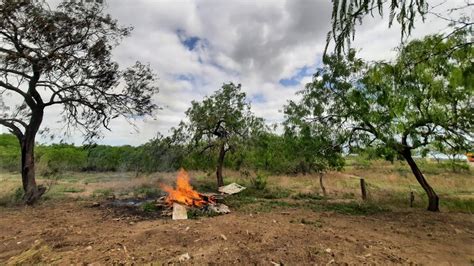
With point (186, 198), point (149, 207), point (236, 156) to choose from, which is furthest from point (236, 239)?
point (236, 156)

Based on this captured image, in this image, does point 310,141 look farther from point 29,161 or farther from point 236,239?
point 29,161

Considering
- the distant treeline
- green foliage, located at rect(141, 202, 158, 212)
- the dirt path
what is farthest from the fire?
the distant treeline

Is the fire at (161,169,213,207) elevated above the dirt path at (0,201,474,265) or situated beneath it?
elevated above

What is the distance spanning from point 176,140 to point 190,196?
640 cm

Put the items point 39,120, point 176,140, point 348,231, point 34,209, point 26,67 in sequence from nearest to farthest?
1. point 348,231
2. point 34,209
3. point 26,67
4. point 39,120
5. point 176,140

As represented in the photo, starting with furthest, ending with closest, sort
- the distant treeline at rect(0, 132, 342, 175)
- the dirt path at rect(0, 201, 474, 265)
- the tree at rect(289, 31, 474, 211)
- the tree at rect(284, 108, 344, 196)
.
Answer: the distant treeline at rect(0, 132, 342, 175)
the tree at rect(284, 108, 344, 196)
the tree at rect(289, 31, 474, 211)
the dirt path at rect(0, 201, 474, 265)

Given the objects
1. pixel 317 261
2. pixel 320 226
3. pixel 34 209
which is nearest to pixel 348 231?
pixel 320 226

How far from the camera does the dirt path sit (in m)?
5.18

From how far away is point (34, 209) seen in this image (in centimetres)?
953

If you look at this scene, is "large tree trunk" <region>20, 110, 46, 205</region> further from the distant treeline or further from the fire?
the fire

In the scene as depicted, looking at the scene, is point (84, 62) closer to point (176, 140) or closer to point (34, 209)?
point (34, 209)

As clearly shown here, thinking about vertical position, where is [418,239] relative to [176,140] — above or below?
below

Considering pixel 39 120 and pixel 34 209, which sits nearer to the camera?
pixel 34 209

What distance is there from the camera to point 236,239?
623 cm
